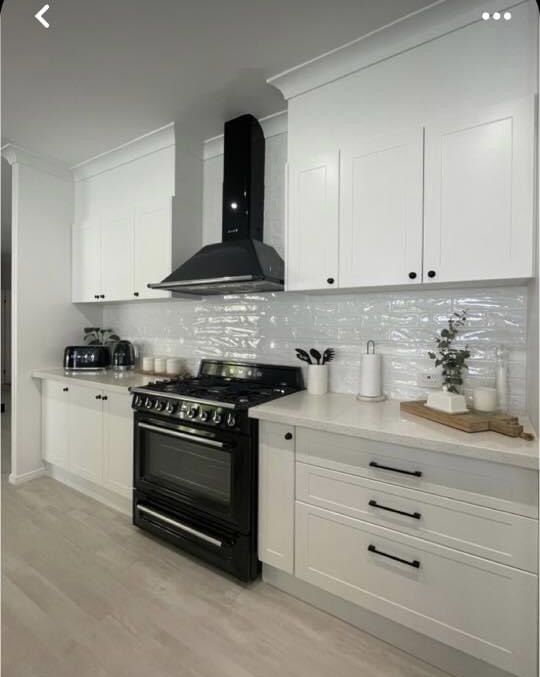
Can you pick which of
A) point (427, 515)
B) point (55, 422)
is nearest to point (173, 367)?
point (55, 422)

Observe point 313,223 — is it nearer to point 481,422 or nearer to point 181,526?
point 481,422

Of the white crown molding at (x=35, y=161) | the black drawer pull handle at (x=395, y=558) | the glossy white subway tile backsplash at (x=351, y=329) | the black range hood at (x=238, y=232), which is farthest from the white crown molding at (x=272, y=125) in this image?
the black drawer pull handle at (x=395, y=558)

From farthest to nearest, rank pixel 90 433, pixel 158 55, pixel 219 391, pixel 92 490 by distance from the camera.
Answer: pixel 92 490 → pixel 90 433 → pixel 219 391 → pixel 158 55

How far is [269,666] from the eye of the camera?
Answer: 5.07 feet

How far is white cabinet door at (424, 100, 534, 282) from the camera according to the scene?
5.17ft

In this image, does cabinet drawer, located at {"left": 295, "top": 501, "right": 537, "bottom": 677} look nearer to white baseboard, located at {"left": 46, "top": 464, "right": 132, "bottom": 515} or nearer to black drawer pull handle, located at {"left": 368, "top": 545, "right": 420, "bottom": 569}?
black drawer pull handle, located at {"left": 368, "top": 545, "right": 420, "bottom": 569}

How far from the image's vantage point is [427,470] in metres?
1.51

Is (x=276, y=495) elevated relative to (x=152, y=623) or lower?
elevated

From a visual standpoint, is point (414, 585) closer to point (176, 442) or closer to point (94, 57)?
point (176, 442)

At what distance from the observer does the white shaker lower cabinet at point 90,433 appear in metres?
2.65

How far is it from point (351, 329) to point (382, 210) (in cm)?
75

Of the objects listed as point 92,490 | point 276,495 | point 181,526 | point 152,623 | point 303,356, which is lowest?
point 152,623

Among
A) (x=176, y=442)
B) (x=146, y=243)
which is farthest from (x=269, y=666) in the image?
(x=146, y=243)

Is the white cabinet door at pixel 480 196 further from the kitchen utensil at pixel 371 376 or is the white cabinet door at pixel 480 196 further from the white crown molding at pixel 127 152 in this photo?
the white crown molding at pixel 127 152
